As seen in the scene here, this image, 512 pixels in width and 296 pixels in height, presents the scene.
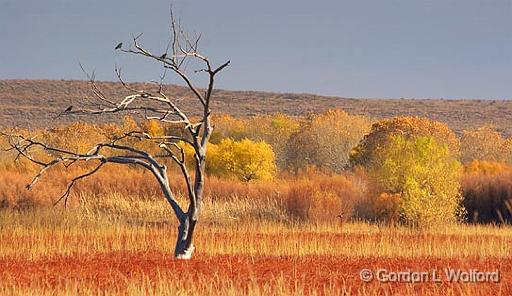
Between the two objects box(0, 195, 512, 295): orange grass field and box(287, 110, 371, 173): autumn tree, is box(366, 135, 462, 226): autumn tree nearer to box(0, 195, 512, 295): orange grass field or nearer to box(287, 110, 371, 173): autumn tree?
box(0, 195, 512, 295): orange grass field

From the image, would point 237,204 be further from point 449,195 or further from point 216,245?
point 216,245

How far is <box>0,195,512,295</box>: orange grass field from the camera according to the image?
14.6 metres

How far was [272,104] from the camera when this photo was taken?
14812cm

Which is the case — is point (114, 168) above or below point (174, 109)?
below

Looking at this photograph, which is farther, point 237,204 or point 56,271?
point 237,204

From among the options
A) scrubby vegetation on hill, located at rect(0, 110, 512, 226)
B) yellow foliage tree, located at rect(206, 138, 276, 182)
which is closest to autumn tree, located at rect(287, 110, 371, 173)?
scrubby vegetation on hill, located at rect(0, 110, 512, 226)

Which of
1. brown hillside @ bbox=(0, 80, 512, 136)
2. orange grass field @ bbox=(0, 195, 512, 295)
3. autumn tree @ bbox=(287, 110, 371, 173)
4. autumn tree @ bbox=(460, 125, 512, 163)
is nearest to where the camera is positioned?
orange grass field @ bbox=(0, 195, 512, 295)

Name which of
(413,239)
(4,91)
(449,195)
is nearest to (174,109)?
(413,239)

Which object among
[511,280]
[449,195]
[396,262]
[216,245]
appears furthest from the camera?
[449,195]

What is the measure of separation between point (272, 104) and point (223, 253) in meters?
125

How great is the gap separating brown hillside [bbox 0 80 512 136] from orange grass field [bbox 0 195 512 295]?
94.4 metres

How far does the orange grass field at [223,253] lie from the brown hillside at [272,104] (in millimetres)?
94358

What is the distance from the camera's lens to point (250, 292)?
12.9 m

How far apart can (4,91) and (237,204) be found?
4562 inches
